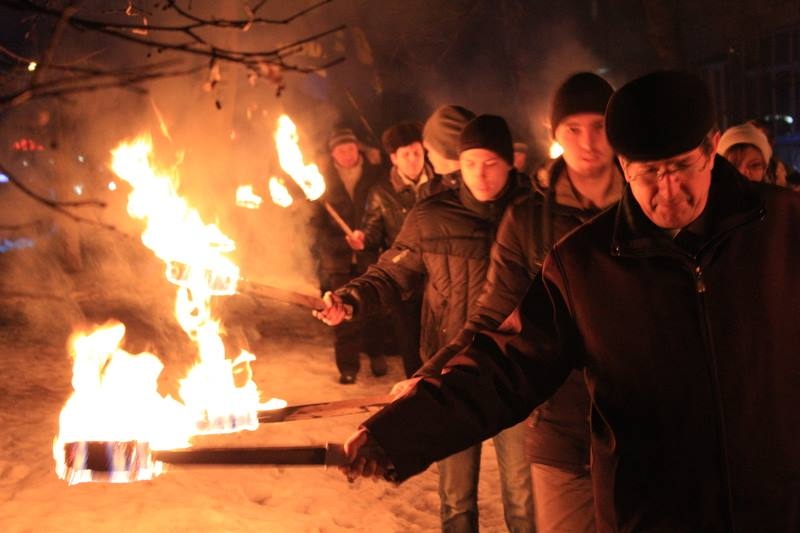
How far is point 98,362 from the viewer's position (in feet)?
13.6

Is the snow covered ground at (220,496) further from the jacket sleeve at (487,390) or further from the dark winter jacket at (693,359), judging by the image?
the dark winter jacket at (693,359)

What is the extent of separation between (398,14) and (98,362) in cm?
1433

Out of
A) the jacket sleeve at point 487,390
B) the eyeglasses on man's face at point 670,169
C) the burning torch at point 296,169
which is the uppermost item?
the burning torch at point 296,169

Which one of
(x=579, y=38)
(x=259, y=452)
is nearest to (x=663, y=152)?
(x=259, y=452)

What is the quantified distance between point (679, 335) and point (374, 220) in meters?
5.19

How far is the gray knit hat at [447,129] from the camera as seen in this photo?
5.13m

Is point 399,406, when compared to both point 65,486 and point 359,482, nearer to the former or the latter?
point 359,482

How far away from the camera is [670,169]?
7.11 ft

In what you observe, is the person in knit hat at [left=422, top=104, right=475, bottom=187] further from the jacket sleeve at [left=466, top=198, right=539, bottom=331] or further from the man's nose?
the man's nose

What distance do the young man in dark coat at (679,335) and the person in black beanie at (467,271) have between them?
1606 mm

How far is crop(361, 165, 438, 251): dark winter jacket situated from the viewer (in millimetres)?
6926

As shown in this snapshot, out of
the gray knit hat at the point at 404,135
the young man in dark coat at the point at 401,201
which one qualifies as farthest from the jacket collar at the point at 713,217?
the gray knit hat at the point at 404,135

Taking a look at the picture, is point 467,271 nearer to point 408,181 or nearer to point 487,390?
point 487,390

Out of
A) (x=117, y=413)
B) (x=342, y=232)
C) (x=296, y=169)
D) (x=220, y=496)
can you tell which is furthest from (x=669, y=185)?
(x=342, y=232)
